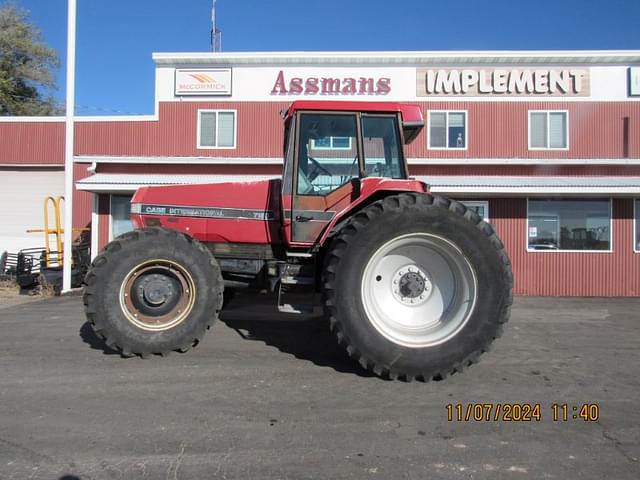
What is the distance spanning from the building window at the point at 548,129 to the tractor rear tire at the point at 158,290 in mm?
11922

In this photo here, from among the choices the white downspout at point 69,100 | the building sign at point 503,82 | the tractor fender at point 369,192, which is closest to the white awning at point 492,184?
the white downspout at point 69,100

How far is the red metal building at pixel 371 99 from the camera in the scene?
41.8 feet

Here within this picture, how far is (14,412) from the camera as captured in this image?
363 centimetres

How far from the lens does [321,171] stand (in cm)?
493

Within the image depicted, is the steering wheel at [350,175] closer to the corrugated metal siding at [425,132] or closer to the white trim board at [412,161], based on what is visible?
the white trim board at [412,161]

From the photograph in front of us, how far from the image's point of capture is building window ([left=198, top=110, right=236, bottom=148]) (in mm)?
14125

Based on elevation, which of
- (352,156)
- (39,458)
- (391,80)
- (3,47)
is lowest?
(39,458)

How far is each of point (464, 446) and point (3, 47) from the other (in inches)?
1213

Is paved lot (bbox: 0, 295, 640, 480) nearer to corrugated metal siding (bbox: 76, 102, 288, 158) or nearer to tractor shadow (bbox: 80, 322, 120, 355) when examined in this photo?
tractor shadow (bbox: 80, 322, 120, 355)

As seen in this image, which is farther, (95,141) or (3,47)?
(3,47)

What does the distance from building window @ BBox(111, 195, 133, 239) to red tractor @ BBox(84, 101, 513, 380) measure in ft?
26.8

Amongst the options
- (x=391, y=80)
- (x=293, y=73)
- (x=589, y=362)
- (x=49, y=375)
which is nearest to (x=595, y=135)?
(x=391, y=80)

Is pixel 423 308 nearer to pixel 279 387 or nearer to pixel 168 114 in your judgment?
pixel 279 387

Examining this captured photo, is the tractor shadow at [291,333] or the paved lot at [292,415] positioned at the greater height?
the tractor shadow at [291,333]
